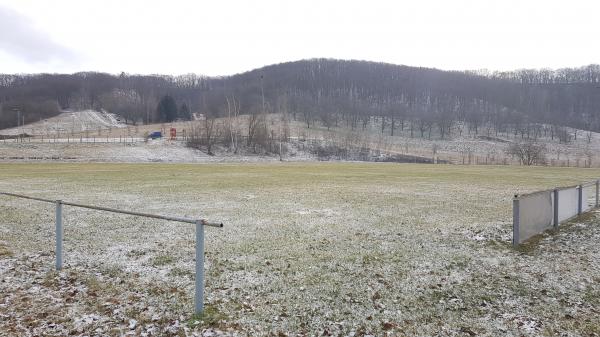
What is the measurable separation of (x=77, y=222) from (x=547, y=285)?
47.1ft

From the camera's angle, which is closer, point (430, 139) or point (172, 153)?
point (172, 153)

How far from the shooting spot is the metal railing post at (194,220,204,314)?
6208 millimetres

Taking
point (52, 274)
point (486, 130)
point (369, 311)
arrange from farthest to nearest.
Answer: point (486, 130) < point (52, 274) < point (369, 311)

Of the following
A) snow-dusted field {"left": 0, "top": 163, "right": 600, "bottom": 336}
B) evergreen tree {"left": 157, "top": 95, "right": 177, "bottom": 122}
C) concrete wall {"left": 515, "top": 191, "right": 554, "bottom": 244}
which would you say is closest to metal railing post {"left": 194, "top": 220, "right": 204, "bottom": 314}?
snow-dusted field {"left": 0, "top": 163, "right": 600, "bottom": 336}

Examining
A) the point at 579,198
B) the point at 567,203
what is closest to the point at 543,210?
the point at 567,203

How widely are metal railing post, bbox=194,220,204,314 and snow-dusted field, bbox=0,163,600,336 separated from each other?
276 millimetres

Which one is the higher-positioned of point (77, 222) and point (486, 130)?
point (486, 130)

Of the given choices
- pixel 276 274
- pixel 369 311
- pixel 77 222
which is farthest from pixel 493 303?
pixel 77 222

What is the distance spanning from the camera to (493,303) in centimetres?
741

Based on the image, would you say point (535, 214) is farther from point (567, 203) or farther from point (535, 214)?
point (567, 203)

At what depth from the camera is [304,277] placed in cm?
870

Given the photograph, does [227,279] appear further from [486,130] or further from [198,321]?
[486,130]

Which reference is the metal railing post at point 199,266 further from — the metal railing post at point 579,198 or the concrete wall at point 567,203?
the metal railing post at point 579,198

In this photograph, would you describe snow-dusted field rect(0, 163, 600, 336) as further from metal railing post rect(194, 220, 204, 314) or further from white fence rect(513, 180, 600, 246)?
white fence rect(513, 180, 600, 246)
